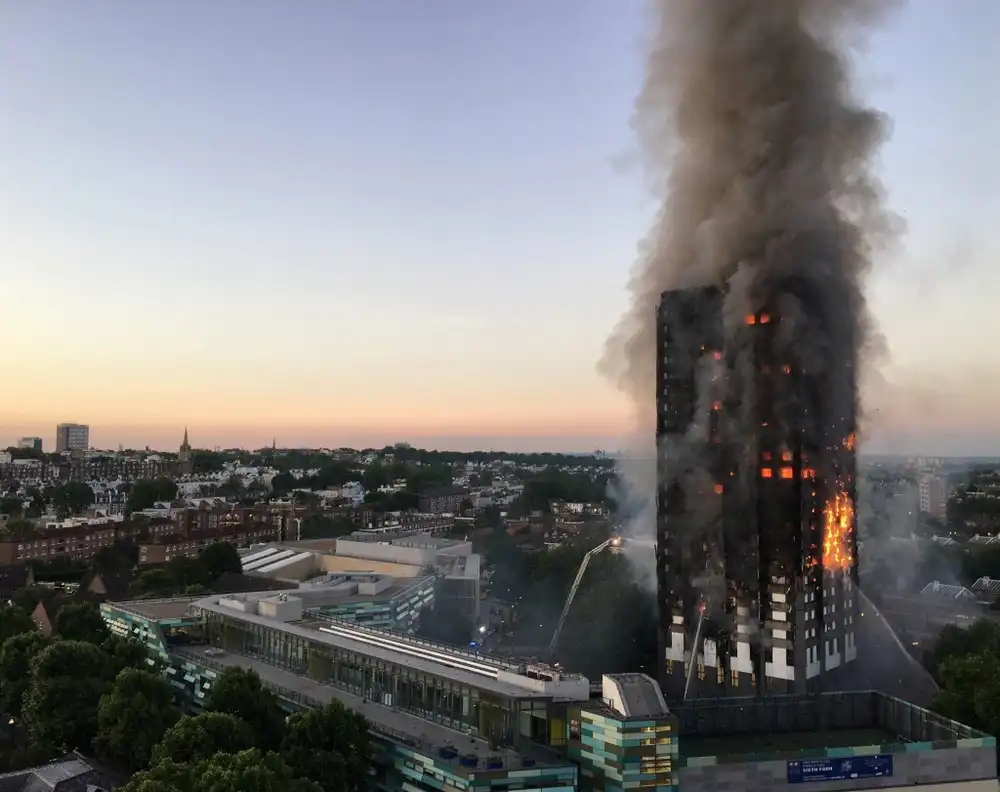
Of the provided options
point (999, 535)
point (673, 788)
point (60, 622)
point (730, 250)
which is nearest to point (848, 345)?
point (730, 250)

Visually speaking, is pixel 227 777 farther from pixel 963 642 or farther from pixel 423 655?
pixel 963 642

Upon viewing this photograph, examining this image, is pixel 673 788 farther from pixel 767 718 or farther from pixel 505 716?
pixel 767 718

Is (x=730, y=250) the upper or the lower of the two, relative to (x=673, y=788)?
upper

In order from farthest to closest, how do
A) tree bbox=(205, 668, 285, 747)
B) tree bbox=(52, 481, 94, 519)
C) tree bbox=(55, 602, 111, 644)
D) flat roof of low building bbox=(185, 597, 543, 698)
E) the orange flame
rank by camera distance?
1. tree bbox=(52, 481, 94, 519)
2. tree bbox=(55, 602, 111, 644)
3. the orange flame
4. tree bbox=(205, 668, 285, 747)
5. flat roof of low building bbox=(185, 597, 543, 698)

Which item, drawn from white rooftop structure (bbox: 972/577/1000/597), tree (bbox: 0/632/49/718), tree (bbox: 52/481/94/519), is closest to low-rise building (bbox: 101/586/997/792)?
tree (bbox: 0/632/49/718)

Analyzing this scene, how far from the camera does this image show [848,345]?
4084cm

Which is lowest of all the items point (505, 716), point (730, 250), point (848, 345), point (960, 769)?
point (960, 769)

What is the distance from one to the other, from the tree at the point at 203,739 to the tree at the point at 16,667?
41.3 ft

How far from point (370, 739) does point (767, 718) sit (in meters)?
13.9

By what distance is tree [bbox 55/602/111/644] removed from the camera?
1543 inches

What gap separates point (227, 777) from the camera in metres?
20.4

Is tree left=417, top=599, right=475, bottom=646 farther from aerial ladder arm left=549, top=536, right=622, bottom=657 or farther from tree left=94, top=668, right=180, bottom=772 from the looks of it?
tree left=94, top=668, right=180, bottom=772

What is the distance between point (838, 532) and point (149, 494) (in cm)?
9437

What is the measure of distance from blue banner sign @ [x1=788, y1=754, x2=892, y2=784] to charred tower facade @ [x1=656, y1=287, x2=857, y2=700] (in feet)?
33.3
